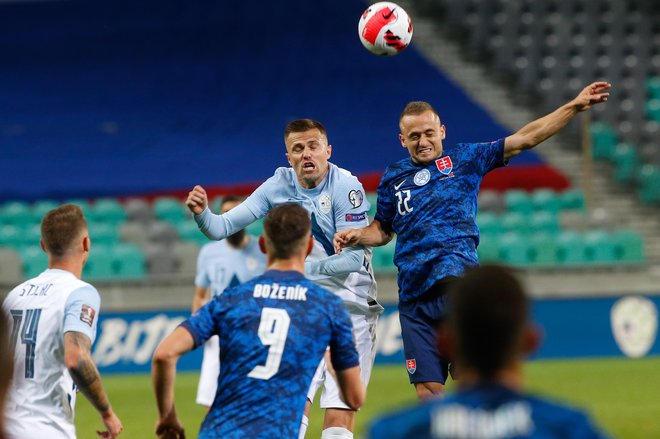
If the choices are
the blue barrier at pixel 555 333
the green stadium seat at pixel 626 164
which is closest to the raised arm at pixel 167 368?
the blue barrier at pixel 555 333

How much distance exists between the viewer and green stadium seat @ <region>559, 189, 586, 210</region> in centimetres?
1956

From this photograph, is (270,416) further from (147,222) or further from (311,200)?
(147,222)

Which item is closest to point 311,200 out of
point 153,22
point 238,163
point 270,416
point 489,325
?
point 270,416

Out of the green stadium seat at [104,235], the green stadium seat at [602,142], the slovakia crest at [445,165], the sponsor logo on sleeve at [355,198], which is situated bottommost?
the sponsor logo on sleeve at [355,198]

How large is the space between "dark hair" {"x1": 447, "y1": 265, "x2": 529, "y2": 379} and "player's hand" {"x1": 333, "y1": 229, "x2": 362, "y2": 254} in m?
3.63

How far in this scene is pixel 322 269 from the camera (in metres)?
7.11

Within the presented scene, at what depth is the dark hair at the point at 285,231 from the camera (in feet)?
14.8

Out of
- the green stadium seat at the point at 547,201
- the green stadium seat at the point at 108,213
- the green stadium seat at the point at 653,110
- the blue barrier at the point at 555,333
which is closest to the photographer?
the blue barrier at the point at 555,333

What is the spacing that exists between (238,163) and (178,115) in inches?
89.7

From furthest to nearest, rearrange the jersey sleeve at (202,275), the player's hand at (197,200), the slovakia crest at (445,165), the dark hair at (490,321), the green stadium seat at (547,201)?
the green stadium seat at (547,201)
the jersey sleeve at (202,275)
the slovakia crest at (445,165)
the player's hand at (197,200)
the dark hair at (490,321)

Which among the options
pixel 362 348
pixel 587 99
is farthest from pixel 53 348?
pixel 587 99

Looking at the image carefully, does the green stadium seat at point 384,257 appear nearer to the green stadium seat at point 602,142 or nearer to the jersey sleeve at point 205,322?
the green stadium seat at point 602,142

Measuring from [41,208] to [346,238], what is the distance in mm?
14552

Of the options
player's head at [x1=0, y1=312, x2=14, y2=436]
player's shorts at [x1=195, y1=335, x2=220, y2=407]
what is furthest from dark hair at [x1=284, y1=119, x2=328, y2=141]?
player's head at [x1=0, y1=312, x2=14, y2=436]
